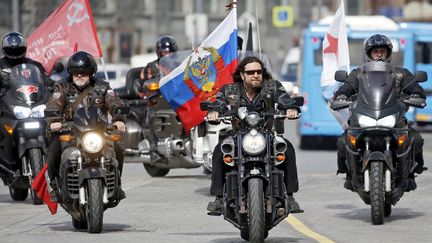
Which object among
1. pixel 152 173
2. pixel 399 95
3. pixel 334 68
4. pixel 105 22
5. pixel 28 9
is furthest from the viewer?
Result: pixel 105 22

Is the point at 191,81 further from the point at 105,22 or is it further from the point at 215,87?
the point at 105,22

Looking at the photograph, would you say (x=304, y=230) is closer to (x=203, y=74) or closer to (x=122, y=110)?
(x=122, y=110)

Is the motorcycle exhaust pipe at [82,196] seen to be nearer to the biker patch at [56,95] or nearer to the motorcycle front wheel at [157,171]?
the biker patch at [56,95]

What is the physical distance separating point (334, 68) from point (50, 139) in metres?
5.35

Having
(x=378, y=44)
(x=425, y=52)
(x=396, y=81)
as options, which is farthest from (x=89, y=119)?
(x=425, y=52)

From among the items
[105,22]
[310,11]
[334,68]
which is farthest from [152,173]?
[310,11]

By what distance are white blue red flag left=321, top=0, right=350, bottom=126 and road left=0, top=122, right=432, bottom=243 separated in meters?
1.15

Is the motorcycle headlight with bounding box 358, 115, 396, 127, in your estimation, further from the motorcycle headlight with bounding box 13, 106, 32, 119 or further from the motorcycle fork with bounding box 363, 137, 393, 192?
the motorcycle headlight with bounding box 13, 106, 32, 119

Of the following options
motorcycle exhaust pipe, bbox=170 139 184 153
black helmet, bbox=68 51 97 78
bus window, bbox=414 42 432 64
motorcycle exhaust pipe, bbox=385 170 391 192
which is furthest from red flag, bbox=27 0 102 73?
bus window, bbox=414 42 432 64

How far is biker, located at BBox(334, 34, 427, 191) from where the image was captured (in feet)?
44.9

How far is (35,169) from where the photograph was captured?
52.4ft

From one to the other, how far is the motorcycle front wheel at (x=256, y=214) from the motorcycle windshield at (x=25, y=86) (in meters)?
5.69

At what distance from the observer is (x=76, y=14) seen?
19.8 metres

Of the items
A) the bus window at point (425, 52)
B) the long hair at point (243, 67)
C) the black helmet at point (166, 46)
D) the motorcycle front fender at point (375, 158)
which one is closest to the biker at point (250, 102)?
the long hair at point (243, 67)
